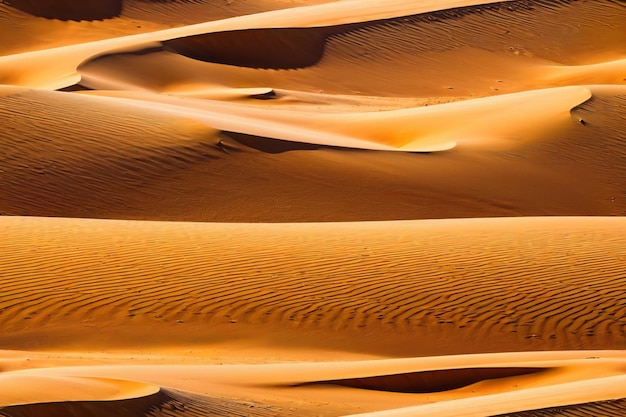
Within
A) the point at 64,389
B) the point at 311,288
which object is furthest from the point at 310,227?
the point at 64,389

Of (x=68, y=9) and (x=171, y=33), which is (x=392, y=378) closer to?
(x=171, y=33)

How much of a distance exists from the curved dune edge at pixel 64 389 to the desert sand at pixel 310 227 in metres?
0.02

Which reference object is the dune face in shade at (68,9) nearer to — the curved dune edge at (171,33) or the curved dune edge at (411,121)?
the curved dune edge at (171,33)

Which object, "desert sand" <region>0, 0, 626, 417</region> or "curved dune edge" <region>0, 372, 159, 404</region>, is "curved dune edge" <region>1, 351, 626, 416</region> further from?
"curved dune edge" <region>0, 372, 159, 404</region>

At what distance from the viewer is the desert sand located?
27.9 ft

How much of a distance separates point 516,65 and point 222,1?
11831mm

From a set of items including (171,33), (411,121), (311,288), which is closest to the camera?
(311,288)

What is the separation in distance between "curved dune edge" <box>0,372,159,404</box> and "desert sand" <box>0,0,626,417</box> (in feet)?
0.08

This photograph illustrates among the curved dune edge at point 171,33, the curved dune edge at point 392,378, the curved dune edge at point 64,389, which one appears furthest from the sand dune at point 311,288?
the curved dune edge at point 171,33

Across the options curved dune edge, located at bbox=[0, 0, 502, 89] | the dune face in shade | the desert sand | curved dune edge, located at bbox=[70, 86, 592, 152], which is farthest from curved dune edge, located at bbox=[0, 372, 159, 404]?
the dune face in shade

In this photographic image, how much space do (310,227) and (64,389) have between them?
717 cm

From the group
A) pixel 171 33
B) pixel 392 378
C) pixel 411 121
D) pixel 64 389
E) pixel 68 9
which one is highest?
pixel 68 9

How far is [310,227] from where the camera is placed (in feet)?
44.5

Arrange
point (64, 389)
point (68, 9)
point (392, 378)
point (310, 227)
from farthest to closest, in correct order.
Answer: point (68, 9), point (310, 227), point (392, 378), point (64, 389)
